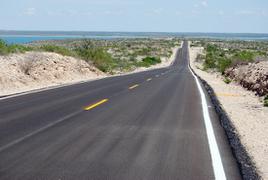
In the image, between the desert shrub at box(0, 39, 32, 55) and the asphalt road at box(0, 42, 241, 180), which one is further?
the desert shrub at box(0, 39, 32, 55)

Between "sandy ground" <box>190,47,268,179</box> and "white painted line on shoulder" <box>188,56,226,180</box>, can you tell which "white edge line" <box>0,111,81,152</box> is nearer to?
"white painted line on shoulder" <box>188,56,226,180</box>

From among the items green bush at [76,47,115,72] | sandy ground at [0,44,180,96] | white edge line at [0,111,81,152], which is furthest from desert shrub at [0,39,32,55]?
white edge line at [0,111,81,152]

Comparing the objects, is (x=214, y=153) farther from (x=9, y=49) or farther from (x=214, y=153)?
(x=9, y=49)

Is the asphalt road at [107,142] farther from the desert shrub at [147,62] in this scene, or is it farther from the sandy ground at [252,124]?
the desert shrub at [147,62]

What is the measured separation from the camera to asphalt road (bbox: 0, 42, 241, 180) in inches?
291

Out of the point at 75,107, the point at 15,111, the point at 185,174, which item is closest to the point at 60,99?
the point at 75,107

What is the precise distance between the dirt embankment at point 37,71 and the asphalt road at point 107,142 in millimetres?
8605

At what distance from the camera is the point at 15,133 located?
33.3 feet

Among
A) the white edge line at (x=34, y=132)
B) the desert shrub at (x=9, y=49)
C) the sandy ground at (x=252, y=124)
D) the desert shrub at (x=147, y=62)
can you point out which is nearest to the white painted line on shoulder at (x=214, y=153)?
the sandy ground at (x=252, y=124)

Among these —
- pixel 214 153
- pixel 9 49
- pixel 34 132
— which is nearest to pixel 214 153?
pixel 214 153

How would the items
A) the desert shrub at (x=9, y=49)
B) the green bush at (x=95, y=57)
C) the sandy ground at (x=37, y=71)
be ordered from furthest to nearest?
the green bush at (x=95, y=57) → the desert shrub at (x=9, y=49) → the sandy ground at (x=37, y=71)

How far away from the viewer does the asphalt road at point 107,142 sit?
24.3 ft

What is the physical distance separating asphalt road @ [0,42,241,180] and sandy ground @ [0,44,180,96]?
336 inches

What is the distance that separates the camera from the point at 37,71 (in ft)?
95.8
